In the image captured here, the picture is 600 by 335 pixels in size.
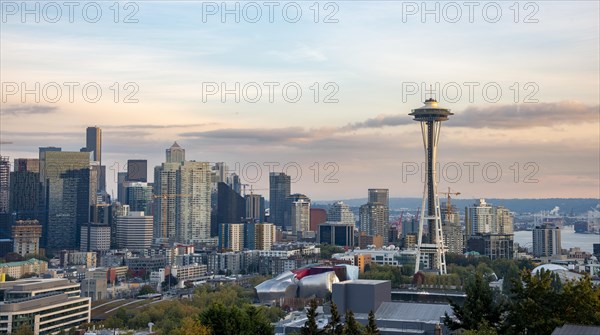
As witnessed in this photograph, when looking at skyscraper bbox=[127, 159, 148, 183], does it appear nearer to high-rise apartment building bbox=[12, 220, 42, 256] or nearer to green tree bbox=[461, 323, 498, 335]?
high-rise apartment building bbox=[12, 220, 42, 256]

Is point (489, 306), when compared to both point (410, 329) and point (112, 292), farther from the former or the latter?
point (112, 292)

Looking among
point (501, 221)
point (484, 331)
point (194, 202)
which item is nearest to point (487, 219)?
point (501, 221)

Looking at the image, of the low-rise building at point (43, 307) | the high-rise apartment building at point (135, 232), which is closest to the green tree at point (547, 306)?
the low-rise building at point (43, 307)

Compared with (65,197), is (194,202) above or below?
below

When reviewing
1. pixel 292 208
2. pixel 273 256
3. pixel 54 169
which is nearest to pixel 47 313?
pixel 273 256

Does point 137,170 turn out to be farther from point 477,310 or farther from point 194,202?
point 477,310
